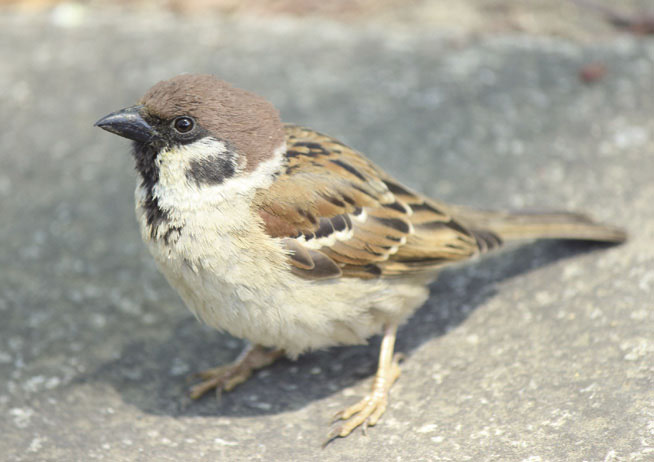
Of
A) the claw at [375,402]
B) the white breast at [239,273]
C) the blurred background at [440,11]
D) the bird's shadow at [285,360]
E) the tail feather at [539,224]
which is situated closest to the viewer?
the white breast at [239,273]

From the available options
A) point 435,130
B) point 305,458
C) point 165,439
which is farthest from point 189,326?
point 435,130

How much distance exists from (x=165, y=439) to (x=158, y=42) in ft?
11.9

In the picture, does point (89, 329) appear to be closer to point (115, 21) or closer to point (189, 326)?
point (189, 326)

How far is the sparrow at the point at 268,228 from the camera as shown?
321 centimetres

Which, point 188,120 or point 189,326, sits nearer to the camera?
point 188,120

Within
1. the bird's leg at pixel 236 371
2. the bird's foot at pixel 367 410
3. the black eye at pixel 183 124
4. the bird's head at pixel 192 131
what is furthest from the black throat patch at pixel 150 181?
the bird's foot at pixel 367 410

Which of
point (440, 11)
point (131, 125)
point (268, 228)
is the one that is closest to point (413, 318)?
point (268, 228)

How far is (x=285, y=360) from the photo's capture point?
3.89m

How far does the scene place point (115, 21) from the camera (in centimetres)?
632

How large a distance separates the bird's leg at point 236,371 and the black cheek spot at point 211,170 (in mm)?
990

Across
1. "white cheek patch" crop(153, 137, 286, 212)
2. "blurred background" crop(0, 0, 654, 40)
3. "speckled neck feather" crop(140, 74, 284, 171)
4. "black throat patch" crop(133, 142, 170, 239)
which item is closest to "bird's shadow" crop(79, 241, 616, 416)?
"black throat patch" crop(133, 142, 170, 239)

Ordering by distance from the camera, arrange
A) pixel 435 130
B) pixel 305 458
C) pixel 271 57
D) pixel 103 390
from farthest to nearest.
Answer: pixel 271 57 < pixel 435 130 < pixel 103 390 < pixel 305 458

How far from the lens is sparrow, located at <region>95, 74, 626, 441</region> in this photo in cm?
321

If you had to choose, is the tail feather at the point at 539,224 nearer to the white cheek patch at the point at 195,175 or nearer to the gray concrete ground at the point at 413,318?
the gray concrete ground at the point at 413,318
